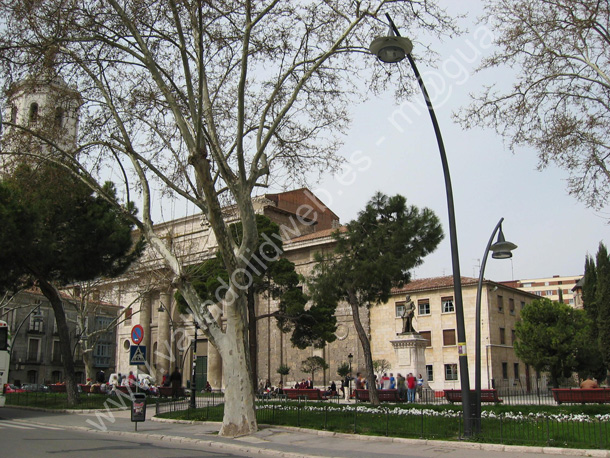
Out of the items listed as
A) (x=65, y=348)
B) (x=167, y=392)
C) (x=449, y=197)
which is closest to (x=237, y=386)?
(x=449, y=197)

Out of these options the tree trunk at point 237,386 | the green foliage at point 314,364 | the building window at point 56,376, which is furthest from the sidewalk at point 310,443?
the building window at point 56,376

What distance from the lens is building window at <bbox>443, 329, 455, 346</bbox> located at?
134ft

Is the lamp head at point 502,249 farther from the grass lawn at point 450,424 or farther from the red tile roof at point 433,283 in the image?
the red tile roof at point 433,283

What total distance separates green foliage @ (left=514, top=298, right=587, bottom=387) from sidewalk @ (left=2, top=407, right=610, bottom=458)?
94.7ft

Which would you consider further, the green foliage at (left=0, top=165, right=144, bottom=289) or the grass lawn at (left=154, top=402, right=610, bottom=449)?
the green foliage at (left=0, top=165, right=144, bottom=289)

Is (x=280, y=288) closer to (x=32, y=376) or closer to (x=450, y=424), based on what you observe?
(x=450, y=424)

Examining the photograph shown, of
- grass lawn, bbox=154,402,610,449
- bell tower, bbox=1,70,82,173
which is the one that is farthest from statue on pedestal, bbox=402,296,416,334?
bell tower, bbox=1,70,82,173

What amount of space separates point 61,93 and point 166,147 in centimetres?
291

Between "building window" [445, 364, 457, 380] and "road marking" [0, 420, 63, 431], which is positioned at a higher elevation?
"road marking" [0, 420, 63, 431]

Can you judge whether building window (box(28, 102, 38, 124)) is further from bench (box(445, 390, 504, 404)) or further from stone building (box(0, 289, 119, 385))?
stone building (box(0, 289, 119, 385))

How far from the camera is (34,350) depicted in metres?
56.8

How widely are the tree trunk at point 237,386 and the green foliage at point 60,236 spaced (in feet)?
28.8

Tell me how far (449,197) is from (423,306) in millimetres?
32170

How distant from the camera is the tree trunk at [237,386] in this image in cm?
1269
